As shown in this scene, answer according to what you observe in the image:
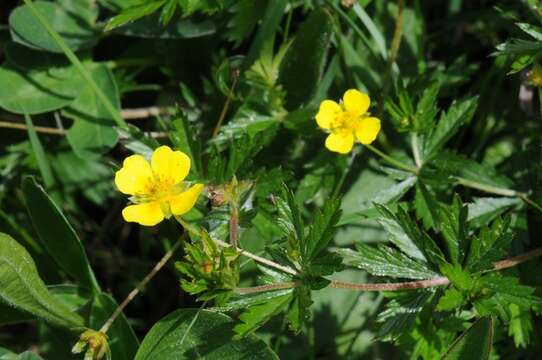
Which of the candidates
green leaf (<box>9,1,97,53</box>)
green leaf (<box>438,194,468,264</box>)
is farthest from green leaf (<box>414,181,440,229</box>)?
green leaf (<box>9,1,97,53</box>)

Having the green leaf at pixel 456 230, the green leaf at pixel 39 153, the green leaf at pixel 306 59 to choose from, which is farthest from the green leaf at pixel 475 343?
the green leaf at pixel 39 153

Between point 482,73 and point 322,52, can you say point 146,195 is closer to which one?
point 322,52

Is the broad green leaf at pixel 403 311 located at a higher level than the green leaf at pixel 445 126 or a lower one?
lower

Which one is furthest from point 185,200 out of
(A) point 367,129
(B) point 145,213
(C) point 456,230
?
(C) point 456,230

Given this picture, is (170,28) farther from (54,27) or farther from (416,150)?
(416,150)

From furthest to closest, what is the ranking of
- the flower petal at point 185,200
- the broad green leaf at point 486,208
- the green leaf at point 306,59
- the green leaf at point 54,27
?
the green leaf at point 54,27 < the green leaf at point 306,59 < the broad green leaf at point 486,208 < the flower petal at point 185,200

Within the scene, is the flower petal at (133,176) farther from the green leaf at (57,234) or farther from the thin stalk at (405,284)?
the thin stalk at (405,284)
